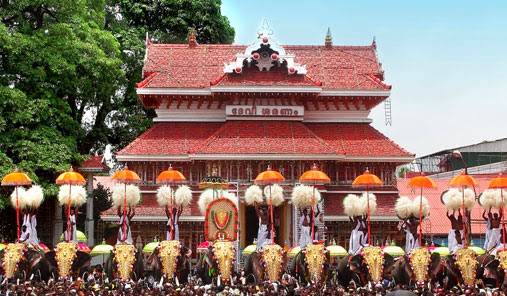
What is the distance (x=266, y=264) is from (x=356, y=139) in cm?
1399

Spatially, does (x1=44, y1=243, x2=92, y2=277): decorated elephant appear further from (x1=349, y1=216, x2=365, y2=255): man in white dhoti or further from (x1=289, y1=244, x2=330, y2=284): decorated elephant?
(x1=349, y1=216, x2=365, y2=255): man in white dhoti

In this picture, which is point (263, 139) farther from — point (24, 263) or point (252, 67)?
point (24, 263)

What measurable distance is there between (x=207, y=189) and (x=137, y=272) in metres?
5.34

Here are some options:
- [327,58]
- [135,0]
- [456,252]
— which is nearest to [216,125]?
[327,58]

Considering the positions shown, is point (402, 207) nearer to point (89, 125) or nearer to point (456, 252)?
point (456, 252)

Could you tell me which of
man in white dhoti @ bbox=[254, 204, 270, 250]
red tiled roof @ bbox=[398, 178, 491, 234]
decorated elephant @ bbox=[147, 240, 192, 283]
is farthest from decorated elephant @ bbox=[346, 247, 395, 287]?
red tiled roof @ bbox=[398, 178, 491, 234]

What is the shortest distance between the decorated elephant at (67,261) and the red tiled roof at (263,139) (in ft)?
31.6

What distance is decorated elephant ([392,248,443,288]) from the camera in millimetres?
20859

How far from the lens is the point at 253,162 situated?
31.9m

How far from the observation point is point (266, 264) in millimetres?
21469

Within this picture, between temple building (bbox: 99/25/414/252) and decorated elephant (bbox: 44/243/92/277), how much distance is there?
314 inches

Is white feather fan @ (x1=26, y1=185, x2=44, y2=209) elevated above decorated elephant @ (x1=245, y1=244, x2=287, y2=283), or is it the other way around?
white feather fan @ (x1=26, y1=185, x2=44, y2=209)

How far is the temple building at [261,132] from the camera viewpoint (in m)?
31.5

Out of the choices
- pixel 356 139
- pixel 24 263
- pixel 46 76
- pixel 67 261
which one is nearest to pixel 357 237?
pixel 67 261
